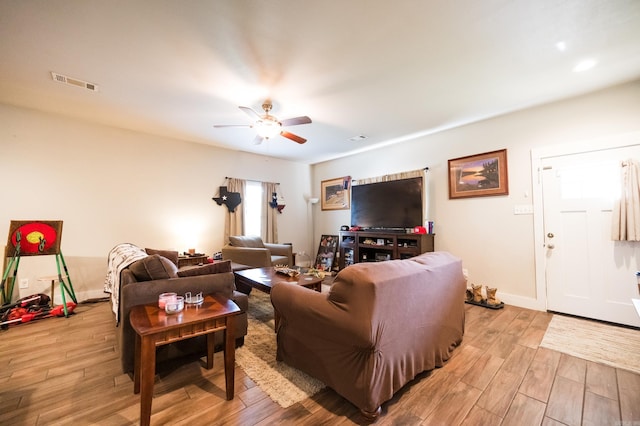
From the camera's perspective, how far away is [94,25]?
1928mm

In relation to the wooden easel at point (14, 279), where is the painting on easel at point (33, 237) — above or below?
above

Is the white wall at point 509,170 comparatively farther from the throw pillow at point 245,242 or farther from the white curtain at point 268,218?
the throw pillow at point 245,242

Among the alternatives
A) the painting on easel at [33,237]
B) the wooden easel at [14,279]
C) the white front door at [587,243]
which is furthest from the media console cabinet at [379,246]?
the painting on easel at [33,237]

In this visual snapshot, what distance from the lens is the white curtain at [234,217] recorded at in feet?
16.7

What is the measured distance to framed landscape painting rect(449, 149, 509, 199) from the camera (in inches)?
140

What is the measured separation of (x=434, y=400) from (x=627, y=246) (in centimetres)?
290

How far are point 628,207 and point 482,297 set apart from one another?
5.77 feet

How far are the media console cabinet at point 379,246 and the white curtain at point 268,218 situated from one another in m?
1.56

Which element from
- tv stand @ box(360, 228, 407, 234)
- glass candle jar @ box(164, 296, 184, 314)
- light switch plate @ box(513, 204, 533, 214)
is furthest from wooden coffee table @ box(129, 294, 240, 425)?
light switch plate @ box(513, 204, 533, 214)

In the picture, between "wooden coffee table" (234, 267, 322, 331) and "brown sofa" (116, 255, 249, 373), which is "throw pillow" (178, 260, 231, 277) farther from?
"wooden coffee table" (234, 267, 322, 331)

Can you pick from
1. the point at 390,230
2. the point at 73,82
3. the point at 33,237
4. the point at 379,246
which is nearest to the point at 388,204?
the point at 390,230

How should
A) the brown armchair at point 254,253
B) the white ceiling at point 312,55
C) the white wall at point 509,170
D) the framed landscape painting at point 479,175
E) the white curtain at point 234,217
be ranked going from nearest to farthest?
1. the white ceiling at point 312,55
2. the white wall at point 509,170
3. the framed landscape painting at point 479,175
4. the brown armchair at point 254,253
5. the white curtain at point 234,217

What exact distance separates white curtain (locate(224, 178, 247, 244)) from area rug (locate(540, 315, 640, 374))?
4730 mm

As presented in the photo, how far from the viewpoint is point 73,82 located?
8.90 ft
